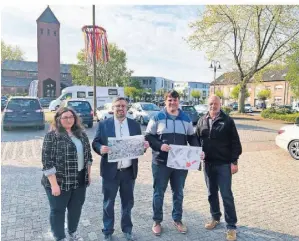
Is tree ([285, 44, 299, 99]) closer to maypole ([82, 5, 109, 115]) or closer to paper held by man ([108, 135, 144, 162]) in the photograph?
maypole ([82, 5, 109, 115])

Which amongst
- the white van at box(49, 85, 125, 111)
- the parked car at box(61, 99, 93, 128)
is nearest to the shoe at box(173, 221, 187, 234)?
the parked car at box(61, 99, 93, 128)

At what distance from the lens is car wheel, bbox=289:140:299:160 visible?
8.31 meters

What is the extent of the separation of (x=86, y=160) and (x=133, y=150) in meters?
0.59

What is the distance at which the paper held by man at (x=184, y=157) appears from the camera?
356 cm

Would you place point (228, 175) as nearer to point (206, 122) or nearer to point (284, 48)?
point (206, 122)

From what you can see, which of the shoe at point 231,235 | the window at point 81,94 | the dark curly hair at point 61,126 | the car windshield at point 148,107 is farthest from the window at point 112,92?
the shoe at point 231,235

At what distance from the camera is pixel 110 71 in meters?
60.9

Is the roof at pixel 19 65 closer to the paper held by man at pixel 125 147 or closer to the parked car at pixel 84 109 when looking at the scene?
the parked car at pixel 84 109

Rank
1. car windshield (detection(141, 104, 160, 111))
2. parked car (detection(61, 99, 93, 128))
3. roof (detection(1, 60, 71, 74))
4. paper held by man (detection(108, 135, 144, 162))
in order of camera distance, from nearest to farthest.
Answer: paper held by man (detection(108, 135, 144, 162)), parked car (detection(61, 99, 93, 128)), car windshield (detection(141, 104, 160, 111)), roof (detection(1, 60, 71, 74))

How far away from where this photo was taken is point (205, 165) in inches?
153

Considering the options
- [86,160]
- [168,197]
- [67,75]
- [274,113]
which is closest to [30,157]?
[168,197]

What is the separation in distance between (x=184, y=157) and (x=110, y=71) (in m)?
59.1

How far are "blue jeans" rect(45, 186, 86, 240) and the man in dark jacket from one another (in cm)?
176

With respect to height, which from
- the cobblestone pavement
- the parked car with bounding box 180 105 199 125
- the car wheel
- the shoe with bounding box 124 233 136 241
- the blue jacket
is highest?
the blue jacket
